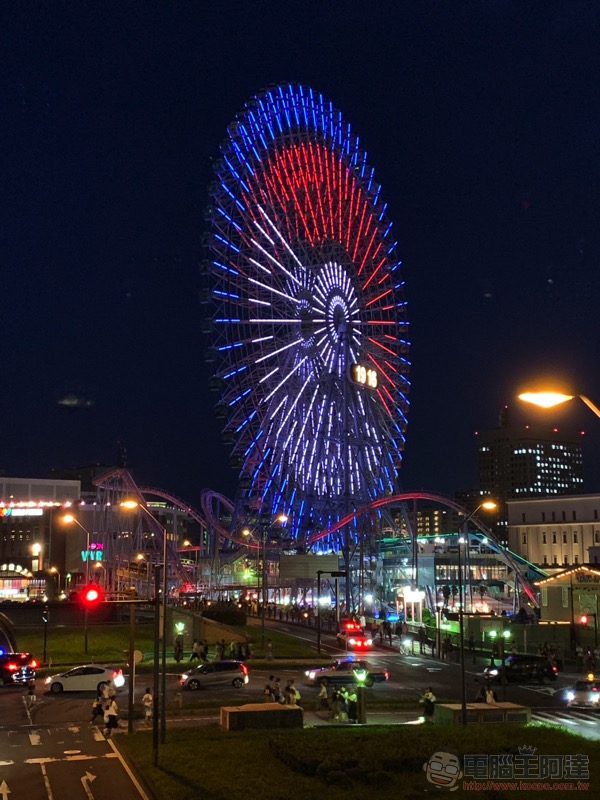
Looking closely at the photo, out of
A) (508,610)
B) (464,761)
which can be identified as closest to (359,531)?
(508,610)

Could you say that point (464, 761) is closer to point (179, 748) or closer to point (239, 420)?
point (179, 748)

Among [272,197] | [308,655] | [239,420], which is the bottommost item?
[308,655]

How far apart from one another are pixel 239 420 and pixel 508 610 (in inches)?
1035

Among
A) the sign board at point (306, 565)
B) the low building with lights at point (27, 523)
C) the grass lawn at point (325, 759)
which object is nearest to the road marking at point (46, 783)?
the grass lawn at point (325, 759)

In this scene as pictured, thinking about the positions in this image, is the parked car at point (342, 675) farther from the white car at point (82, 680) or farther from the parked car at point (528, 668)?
the white car at point (82, 680)

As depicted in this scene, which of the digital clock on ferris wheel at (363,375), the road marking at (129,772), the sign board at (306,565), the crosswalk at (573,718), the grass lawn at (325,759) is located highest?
the digital clock on ferris wheel at (363,375)

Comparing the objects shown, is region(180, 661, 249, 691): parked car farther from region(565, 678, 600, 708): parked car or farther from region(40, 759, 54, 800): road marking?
region(40, 759, 54, 800): road marking

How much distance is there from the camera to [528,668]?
137 feet

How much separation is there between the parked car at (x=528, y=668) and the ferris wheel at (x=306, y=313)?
98.4 feet

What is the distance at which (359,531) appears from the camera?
7669cm

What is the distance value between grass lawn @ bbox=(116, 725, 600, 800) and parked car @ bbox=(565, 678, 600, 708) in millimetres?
11630

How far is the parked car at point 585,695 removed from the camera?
33.8m

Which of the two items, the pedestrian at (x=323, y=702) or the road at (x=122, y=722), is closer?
the road at (x=122, y=722)

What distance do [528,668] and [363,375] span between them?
3217 centimetres
